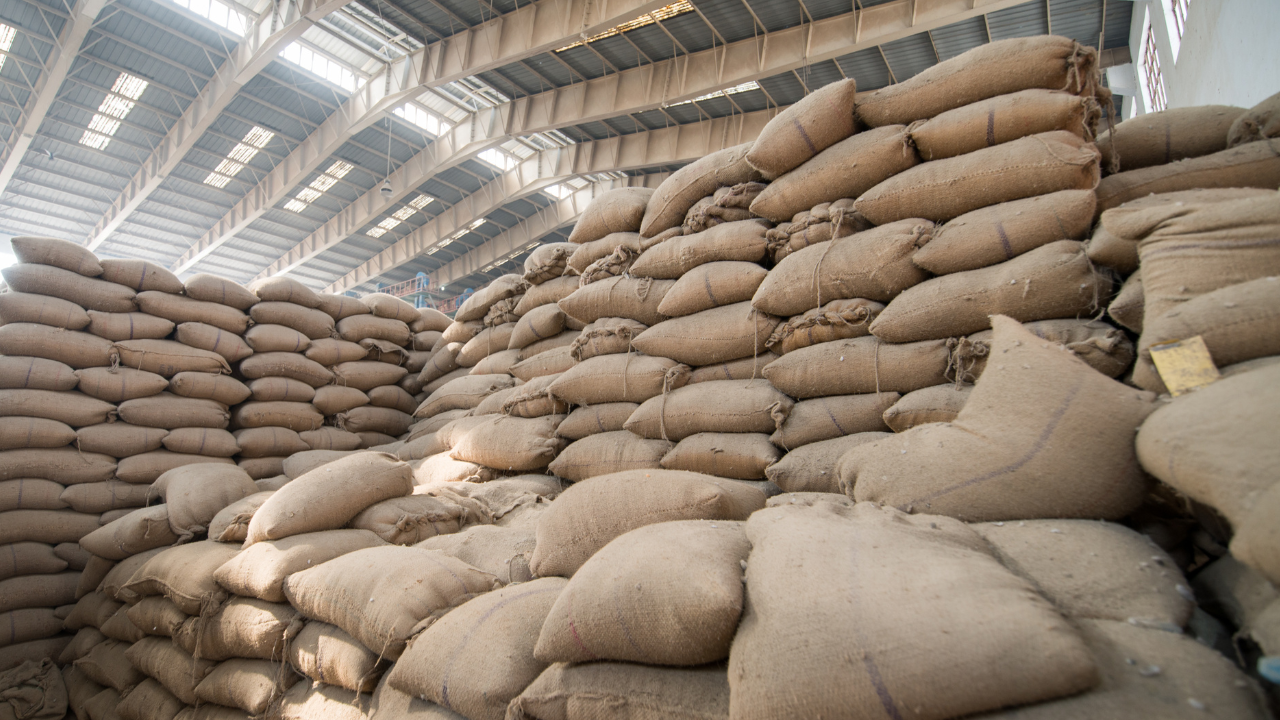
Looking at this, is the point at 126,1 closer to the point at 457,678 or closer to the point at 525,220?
the point at 525,220

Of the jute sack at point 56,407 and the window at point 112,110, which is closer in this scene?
the jute sack at point 56,407

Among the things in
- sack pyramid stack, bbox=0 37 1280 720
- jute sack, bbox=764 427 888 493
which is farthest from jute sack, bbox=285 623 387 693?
jute sack, bbox=764 427 888 493

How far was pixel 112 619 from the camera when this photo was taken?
2822mm

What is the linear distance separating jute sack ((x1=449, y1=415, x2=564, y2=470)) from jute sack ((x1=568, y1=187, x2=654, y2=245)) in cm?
116

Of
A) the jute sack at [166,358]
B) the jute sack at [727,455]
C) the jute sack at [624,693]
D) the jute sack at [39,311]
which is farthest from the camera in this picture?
the jute sack at [166,358]

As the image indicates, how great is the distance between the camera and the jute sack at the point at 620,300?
3.14 metres

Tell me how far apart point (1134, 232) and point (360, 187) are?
591 inches

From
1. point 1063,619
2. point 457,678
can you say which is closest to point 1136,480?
point 1063,619

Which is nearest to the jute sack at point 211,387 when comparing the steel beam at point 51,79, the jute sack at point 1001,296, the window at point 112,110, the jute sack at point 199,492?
the jute sack at point 199,492

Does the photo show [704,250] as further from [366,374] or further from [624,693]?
[366,374]

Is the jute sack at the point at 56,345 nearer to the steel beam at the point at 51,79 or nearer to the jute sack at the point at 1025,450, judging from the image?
the jute sack at the point at 1025,450

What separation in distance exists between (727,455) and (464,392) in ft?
7.94

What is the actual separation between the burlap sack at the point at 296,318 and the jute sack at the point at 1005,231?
4333 mm

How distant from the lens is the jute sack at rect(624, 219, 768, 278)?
9.20 ft
